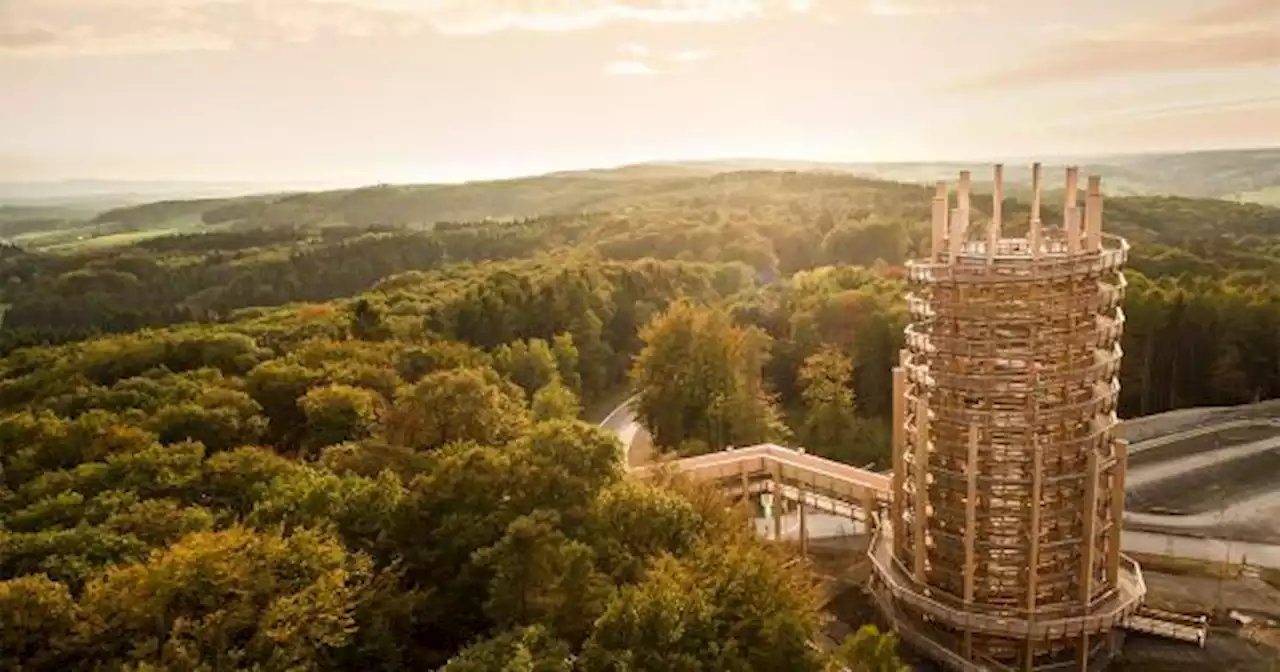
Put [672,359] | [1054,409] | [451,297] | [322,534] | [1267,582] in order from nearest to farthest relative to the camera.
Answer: [322,534]
[1054,409]
[1267,582]
[672,359]
[451,297]

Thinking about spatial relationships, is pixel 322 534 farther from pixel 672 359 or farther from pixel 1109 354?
pixel 672 359

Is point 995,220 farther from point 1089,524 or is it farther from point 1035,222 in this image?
point 1089,524

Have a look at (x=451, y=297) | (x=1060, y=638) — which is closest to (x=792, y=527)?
(x=1060, y=638)

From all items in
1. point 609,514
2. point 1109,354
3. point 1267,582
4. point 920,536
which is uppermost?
point 1109,354

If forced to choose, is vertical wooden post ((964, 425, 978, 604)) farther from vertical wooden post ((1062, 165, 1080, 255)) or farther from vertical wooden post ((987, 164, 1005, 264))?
vertical wooden post ((1062, 165, 1080, 255))

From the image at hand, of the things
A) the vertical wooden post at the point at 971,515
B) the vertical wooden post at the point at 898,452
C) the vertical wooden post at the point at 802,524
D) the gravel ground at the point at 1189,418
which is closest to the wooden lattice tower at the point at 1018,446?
the vertical wooden post at the point at 971,515

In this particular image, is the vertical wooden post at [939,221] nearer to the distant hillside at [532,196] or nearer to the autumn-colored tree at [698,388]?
the distant hillside at [532,196]

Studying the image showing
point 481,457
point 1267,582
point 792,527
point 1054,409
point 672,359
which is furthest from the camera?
point 672,359

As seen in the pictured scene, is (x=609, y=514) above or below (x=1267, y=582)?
above
